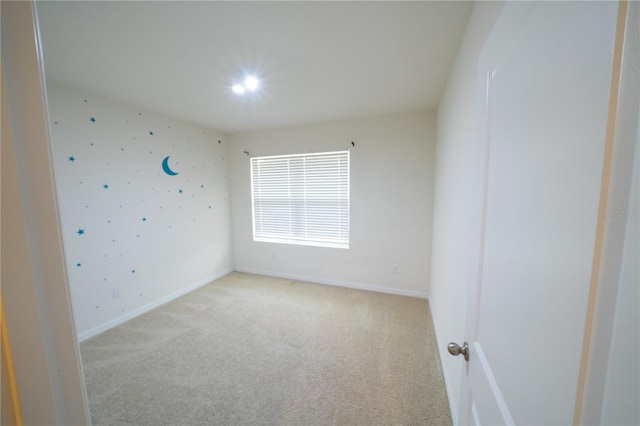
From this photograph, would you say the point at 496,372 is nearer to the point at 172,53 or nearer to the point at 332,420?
the point at 332,420

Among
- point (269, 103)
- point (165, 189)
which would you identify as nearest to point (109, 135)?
point (165, 189)

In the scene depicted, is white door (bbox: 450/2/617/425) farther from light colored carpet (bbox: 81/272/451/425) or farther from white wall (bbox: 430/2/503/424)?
light colored carpet (bbox: 81/272/451/425)

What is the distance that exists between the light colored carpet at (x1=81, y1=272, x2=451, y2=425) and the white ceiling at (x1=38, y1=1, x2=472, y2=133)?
2.36 metres

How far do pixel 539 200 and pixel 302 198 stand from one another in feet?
10.2

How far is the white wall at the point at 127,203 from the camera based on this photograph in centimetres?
208

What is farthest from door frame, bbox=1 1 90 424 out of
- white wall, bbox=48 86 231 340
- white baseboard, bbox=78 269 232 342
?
white baseboard, bbox=78 269 232 342

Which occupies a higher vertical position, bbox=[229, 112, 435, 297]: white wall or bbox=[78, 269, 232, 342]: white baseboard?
bbox=[229, 112, 435, 297]: white wall

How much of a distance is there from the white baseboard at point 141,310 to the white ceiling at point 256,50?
232 cm

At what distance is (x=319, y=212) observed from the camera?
3396 millimetres

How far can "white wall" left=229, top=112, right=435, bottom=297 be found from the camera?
2807mm

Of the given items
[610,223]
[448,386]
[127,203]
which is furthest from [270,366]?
[127,203]

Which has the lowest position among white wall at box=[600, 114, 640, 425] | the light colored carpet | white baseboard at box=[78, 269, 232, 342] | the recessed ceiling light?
the light colored carpet

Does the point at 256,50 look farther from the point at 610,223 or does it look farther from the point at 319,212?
the point at 319,212

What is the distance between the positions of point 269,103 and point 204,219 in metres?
2.02
